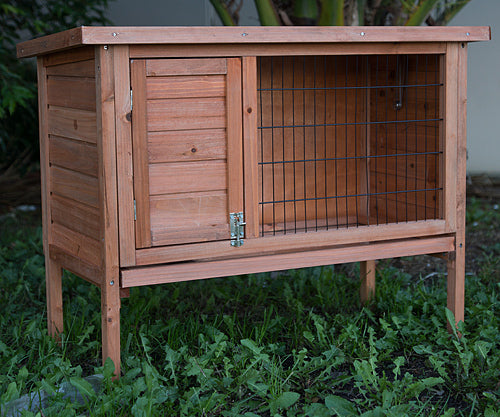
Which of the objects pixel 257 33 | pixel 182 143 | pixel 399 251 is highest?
pixel 257 33

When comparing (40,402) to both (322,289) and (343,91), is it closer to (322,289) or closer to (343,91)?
(322,289)

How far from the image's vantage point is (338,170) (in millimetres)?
3416

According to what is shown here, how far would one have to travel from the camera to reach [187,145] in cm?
241

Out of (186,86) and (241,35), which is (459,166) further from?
(186,86)

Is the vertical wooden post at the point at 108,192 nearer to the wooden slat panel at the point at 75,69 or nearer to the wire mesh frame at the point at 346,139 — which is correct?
the wooden slat panel at the point at 75,69

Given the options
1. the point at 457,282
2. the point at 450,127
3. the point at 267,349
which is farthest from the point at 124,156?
the point at 457,282

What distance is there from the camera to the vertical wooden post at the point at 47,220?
2.78 meters

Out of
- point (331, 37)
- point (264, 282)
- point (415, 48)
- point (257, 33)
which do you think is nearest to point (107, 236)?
point (257, 33)

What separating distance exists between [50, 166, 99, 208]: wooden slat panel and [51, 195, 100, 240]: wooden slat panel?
0.02m

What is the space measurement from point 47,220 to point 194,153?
2.44 ft

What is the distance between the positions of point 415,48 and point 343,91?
2.13 ft

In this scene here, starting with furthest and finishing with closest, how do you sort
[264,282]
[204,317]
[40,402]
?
[264,282] < [204,317] < [40,402]

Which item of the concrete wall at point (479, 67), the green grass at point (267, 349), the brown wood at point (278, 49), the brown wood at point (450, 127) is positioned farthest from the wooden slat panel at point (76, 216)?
the concrete wall at point (479, 67)

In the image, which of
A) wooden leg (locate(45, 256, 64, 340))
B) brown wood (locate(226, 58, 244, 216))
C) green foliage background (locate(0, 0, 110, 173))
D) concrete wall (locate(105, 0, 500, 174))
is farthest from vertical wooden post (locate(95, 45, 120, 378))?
concrete wall (locate(105, 0, 500, 174))
